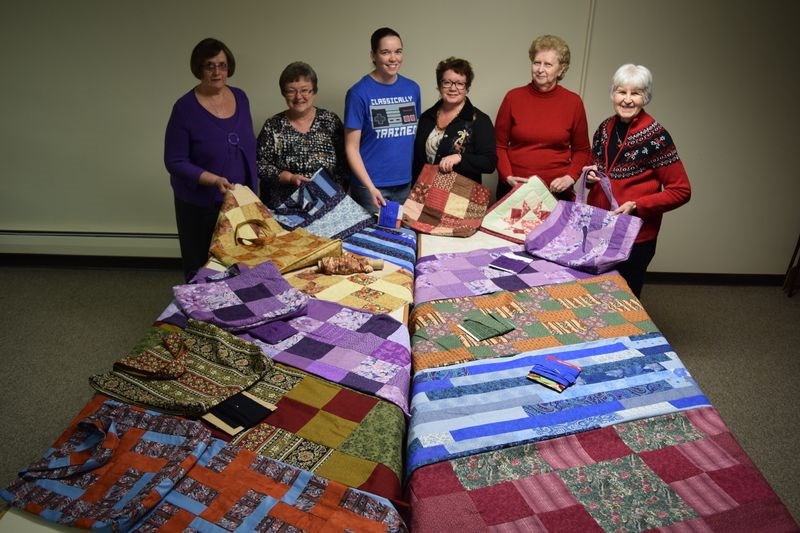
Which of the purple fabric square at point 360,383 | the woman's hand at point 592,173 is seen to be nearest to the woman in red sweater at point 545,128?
the woman's hand at point 592,173

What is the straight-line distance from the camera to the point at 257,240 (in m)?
2.62

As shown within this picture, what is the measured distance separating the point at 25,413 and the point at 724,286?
408 centimetres

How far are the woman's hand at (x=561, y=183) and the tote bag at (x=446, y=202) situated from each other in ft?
1.04

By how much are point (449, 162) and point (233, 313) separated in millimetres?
1346

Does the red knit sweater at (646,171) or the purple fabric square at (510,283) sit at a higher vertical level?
the red knit sweater at (646,171)

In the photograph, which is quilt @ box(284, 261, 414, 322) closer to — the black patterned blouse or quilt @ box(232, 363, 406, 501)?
quilt @ box(232, 363, 406, 501)

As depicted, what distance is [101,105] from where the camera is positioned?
3762mm

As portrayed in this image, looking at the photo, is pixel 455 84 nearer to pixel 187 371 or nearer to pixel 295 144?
Answer: pixel 295 144

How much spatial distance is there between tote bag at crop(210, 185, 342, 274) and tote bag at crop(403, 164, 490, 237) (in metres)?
0.56

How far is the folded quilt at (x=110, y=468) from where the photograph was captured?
1.31 m

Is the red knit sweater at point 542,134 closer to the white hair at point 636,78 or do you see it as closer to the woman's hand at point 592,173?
the woman's hand at point 592,173

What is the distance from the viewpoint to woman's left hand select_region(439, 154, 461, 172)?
293cm

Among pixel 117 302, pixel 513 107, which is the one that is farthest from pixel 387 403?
pixel 117 302

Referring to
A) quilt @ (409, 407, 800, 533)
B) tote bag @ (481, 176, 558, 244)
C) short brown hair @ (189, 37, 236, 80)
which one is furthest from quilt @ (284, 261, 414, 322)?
short brown hair @ (189, 37, 236, 80)
